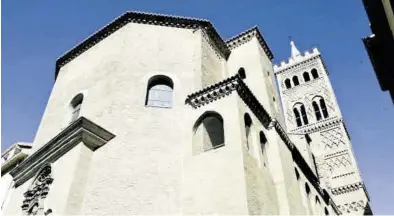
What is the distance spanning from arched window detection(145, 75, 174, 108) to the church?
0.04 m

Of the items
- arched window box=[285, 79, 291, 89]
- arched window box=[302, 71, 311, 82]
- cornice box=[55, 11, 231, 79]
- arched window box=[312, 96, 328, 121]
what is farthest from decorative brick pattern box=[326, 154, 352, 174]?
cornice box=[55, 11, 231, 79]

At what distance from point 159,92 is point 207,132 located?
2110 millimetres

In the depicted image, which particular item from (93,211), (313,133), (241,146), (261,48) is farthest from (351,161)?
(93,211)

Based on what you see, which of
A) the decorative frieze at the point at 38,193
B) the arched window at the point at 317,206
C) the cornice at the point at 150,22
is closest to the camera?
the decorative frieze at the point at 38,193

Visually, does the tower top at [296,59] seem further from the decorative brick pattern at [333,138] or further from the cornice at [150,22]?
the cornice at [150,22]

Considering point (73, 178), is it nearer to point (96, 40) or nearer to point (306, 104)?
point (96, 40)

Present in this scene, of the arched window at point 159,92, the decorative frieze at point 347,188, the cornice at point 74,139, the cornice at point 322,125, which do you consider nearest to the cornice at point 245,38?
the arched window at point 159,92

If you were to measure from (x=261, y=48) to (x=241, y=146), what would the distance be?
7.59m

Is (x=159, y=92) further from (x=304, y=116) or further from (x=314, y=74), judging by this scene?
(x=314, y=74)

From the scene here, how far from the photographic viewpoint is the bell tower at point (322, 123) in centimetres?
2497

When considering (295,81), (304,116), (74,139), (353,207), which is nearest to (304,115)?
(304,116)

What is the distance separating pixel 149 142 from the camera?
9875mm

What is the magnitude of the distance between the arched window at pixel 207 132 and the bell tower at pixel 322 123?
40.0 ft

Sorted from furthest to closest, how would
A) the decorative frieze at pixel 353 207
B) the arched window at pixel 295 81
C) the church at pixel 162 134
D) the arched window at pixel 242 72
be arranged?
the arched window at pixel 295 81 → the decorative frieze at pixel 353 207 → the arched window at pixel 242 72 → the church at pixel 162 134
